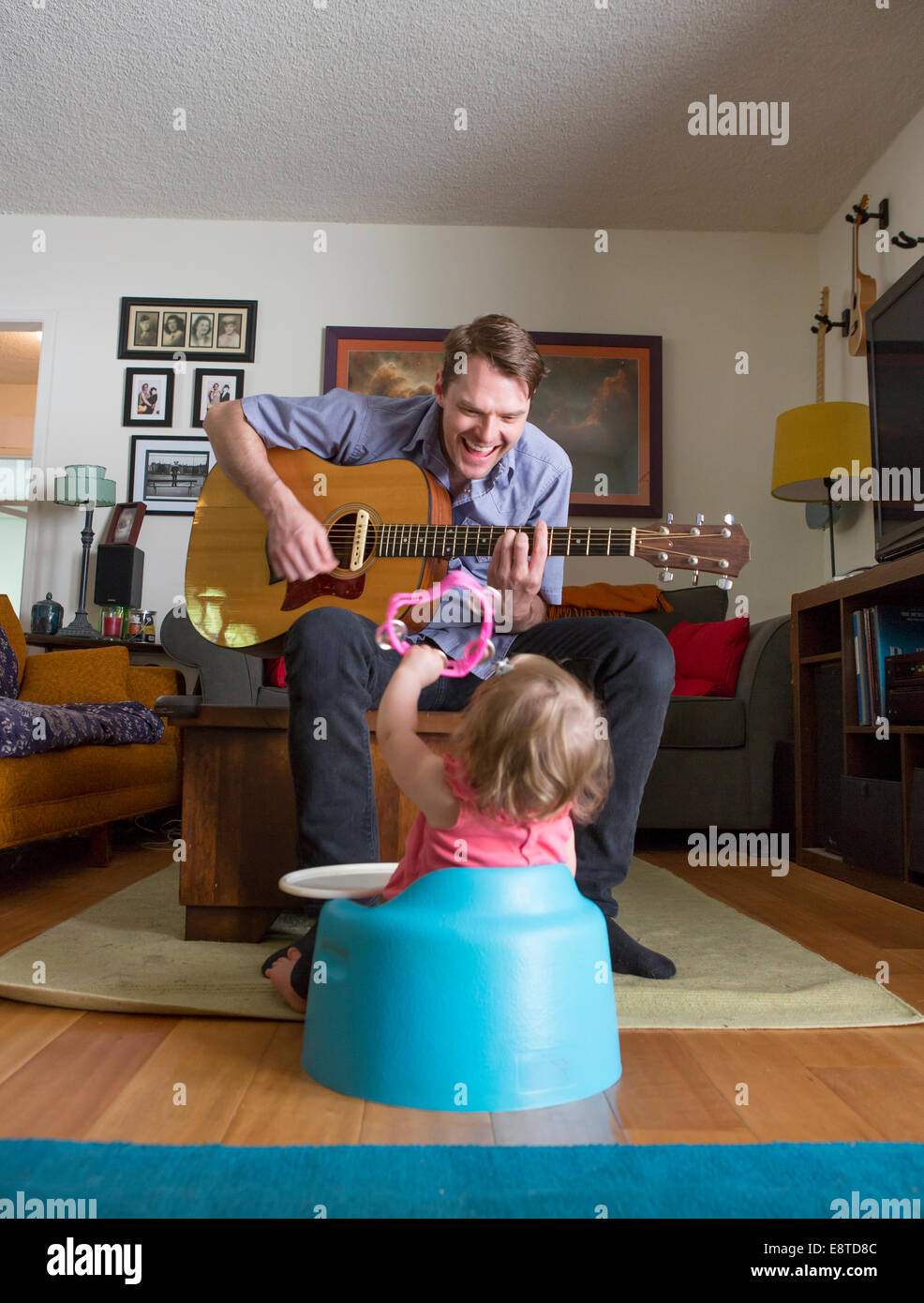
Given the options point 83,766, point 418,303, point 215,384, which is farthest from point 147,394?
point 83,766

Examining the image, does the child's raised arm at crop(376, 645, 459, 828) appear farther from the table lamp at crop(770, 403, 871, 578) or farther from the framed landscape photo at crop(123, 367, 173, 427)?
the framed landscape photo at crop(123, 367, 173, 427)

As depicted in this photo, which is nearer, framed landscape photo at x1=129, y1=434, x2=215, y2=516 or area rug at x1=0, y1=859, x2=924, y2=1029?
area rug at x1=0, y1=859, x2=924, y2=1029

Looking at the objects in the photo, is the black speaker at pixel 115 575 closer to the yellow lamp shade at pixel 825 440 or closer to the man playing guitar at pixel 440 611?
the man playing guitar at pixel 440 611

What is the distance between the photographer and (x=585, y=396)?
3.95m

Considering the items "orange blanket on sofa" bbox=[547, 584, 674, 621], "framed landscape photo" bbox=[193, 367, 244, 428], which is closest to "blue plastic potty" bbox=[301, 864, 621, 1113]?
"orange blanket on sofa" bbox=[547, 584, 674, 621]

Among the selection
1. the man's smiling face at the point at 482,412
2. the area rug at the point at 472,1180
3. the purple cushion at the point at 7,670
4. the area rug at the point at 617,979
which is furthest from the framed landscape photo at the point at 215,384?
the area rug at the point at 472,1180

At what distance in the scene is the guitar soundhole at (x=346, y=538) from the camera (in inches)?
64.1

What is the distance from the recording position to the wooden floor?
0.79 meters

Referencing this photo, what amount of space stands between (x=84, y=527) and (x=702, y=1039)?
137 inches

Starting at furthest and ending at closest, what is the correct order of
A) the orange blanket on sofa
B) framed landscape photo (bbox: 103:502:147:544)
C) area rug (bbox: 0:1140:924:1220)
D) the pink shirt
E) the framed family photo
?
the framed family photo < framed landscape photo (bbox: 103:502:147:544) < the orange blanket on sofa < the pink shirt < area rug (bbox: 0:1140:924:1220)

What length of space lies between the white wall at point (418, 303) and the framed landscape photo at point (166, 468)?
0.06m

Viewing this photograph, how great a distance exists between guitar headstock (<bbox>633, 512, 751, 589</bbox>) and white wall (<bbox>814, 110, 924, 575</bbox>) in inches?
77.5
